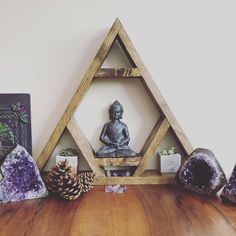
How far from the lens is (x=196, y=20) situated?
1.00 metres

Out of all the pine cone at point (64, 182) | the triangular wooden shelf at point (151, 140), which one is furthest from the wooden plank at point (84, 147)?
the pine cone at point (64, 182)

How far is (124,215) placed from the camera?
75 centimetres

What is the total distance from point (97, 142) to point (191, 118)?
33 cm

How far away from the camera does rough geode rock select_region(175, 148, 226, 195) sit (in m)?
0.85

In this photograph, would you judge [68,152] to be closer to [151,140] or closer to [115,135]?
[115,135]

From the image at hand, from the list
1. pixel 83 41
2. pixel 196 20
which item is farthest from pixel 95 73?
pixel 196 20

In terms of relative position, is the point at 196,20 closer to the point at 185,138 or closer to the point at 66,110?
the point at 185,138

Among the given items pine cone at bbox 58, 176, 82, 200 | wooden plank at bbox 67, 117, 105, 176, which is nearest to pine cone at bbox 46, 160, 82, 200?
pine cone at bbox 58, 176, 82, 200

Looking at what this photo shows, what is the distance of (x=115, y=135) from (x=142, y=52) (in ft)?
0.95

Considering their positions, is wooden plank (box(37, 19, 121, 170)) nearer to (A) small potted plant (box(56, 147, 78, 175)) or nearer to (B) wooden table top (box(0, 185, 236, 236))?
(A) small potted plant (box(56, 147, 78, 175))

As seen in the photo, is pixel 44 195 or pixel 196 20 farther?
pixel 196 20

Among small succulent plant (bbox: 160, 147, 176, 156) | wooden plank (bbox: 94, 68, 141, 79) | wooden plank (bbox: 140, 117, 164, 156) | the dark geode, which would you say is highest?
wooden plank (bbox: 94, 68, 141, 79)

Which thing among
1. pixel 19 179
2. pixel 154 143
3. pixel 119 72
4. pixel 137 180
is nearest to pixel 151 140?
pixel 154 143

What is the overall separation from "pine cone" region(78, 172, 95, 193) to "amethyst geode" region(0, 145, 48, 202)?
11cm
